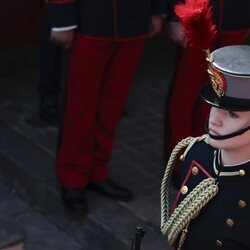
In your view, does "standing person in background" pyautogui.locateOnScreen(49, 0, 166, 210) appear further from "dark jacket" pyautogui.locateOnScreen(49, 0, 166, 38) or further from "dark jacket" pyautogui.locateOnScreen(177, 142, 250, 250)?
"dark jacket" pyautogui.locateOnScreen(177, 142, 250, 250)

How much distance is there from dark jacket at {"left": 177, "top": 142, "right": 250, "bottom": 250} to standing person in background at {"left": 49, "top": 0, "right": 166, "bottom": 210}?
1.54m

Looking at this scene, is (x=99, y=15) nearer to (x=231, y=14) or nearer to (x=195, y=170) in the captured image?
(x=231, y=14)

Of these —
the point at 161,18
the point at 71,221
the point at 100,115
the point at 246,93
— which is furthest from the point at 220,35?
the point at 246,93

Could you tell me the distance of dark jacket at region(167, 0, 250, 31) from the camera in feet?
16.5

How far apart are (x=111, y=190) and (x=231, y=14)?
100 centimetres

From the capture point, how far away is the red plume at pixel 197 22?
317 centimetres

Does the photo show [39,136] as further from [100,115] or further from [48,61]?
[100,115]

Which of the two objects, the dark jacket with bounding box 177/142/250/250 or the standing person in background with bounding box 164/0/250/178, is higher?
the dark jacket with bounding box 177/142/250/250

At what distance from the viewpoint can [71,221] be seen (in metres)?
5.26

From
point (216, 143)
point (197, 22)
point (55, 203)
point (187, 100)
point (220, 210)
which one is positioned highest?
point (197, 22)

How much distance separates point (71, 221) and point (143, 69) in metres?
2.05

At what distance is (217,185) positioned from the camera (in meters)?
3.35

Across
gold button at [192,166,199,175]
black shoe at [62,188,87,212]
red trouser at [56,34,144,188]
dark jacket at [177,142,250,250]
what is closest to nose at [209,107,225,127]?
dark jacket at [177,142,250,250]

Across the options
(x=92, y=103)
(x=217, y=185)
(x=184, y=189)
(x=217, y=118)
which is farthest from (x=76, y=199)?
(x=217, y=118)
